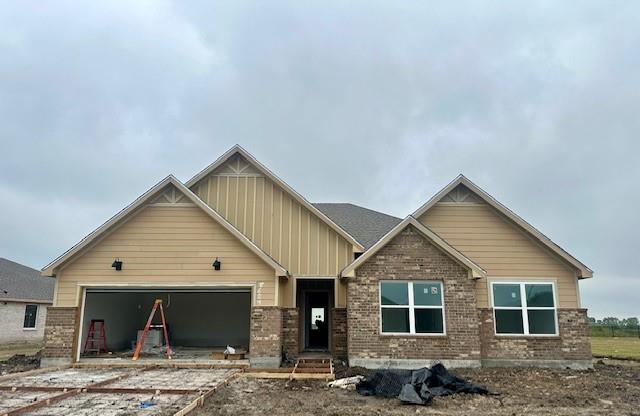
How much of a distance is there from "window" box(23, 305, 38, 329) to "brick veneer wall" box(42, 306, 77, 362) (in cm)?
1692

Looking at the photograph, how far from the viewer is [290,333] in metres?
14.3

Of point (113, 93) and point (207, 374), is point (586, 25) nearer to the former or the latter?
point (207, 374)

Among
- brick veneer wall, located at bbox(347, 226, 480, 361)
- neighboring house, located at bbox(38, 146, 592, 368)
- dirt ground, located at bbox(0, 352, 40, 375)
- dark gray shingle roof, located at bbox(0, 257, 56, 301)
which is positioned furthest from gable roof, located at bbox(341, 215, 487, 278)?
dark gray shingle roof, located at bbox(0, 257, 56, 301)

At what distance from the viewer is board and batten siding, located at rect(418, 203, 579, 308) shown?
45.2 feet

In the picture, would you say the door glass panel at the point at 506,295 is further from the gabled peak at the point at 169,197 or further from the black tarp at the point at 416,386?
the gabled peak at the point at 169,197

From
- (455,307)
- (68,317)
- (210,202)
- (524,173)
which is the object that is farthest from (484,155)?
(68,317)

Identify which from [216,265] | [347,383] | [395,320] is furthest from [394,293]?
[216,265]

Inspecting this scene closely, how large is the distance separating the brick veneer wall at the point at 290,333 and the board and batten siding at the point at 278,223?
132cm

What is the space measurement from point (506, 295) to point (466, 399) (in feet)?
18.7

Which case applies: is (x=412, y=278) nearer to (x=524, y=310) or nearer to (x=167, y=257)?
(x=524, y=310)

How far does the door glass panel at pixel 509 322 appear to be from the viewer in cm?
1330

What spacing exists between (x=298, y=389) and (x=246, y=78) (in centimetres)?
1373

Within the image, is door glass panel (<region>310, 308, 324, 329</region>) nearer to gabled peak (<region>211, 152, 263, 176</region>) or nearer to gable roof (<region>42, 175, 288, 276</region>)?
gable roof (<region>42, 175, 288, 276</region>)

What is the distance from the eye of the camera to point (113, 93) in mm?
20609
